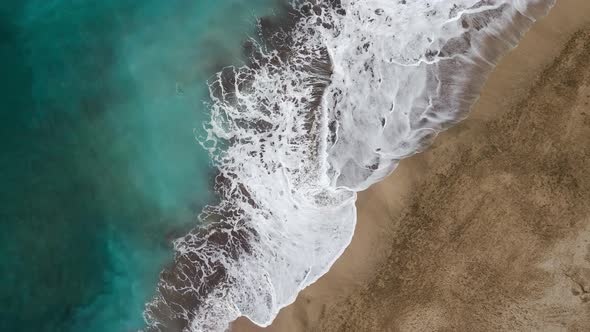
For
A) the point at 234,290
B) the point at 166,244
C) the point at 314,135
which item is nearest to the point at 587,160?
the point at 314,135

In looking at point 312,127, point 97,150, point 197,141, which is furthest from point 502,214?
point 97,150

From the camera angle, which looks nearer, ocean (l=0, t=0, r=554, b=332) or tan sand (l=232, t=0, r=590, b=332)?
tan sand (l=232, t=0, r=590, b=332)

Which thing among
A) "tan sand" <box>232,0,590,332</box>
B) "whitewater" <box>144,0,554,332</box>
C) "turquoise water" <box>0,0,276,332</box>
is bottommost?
"tan sand" <box>232,0,590,332</box>

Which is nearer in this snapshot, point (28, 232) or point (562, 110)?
point (562, 110)

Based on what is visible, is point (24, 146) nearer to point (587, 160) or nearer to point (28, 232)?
point (28, 232)

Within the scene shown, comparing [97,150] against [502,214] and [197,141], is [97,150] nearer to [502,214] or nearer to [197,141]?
[197,141]

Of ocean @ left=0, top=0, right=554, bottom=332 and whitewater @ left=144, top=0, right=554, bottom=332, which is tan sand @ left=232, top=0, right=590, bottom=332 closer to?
whitewater @ left=144, top=0, right=554, bottom=332

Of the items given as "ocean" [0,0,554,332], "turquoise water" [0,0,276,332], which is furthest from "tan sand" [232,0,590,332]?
"turquoise water" [0,0,276,332]
